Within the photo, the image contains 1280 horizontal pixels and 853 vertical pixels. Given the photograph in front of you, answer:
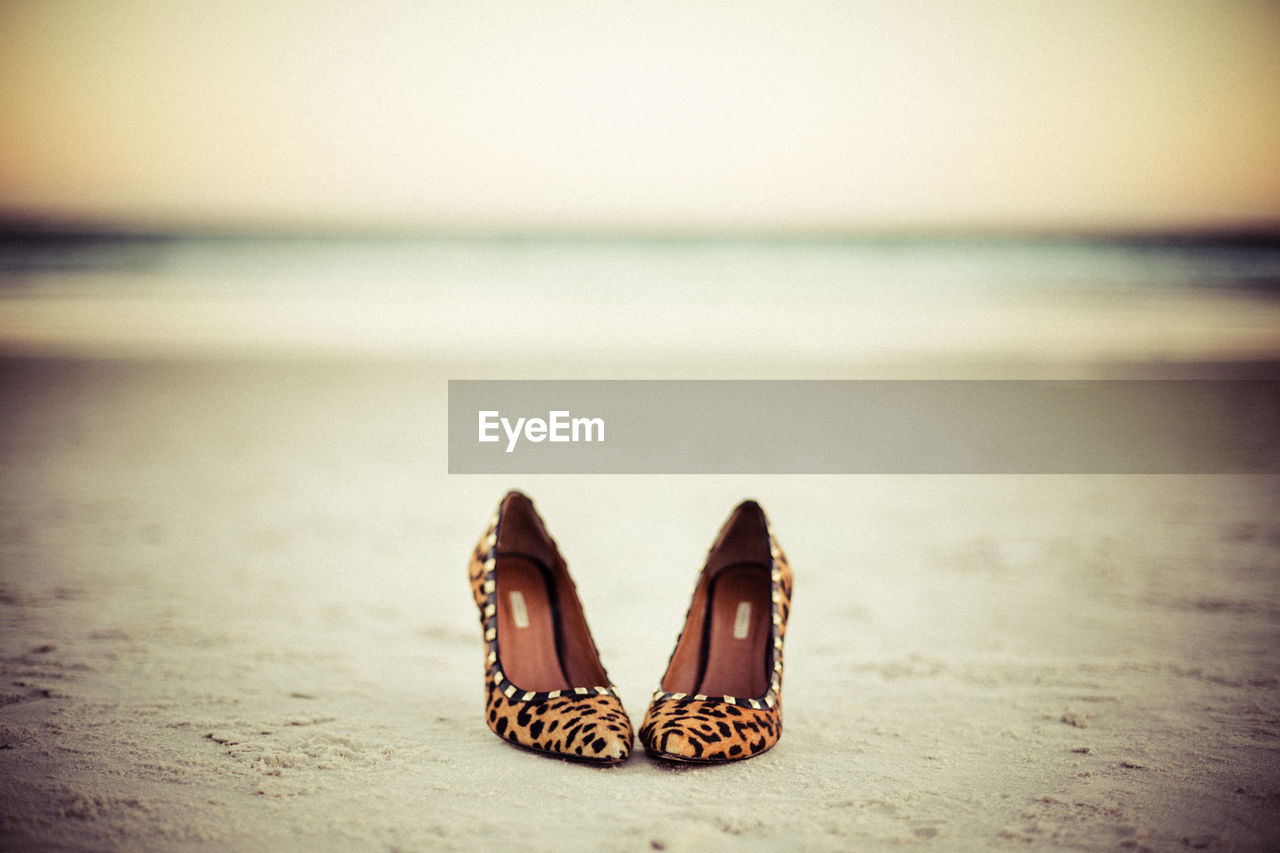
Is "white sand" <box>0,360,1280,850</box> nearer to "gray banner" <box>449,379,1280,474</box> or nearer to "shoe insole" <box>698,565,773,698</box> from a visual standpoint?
"shoe insole" <box>698,565,773,698</box>

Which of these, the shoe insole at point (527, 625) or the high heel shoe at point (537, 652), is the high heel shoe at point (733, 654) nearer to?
the high heel shoe at point (537, 652)

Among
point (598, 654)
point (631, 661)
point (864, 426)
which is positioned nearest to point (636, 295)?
point (864, 426)

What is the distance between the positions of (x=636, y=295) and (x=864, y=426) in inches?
373

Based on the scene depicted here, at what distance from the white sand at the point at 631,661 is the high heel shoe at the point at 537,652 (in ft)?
0.24

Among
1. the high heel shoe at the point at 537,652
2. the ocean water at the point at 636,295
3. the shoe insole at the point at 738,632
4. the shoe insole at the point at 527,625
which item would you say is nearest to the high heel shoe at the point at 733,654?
the shoe insole at the point at 738,632

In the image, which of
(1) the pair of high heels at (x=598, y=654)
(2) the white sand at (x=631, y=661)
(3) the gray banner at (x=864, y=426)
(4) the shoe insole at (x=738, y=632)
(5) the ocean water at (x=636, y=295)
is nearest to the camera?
(2) the white sand at (x=631, y=661)

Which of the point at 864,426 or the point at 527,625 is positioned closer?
the point at 527,625

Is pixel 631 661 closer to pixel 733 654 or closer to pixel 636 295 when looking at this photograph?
pixel 733 654

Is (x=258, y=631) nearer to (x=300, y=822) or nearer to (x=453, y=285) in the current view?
(x=300, y=822)

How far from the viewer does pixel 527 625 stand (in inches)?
81.4

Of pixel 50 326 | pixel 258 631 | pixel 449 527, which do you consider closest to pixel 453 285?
pixel 50 326

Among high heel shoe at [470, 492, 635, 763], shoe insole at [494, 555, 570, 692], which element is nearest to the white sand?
high heel shoe at [470, 492, 635, 763]

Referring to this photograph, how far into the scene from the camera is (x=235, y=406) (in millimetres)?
7121

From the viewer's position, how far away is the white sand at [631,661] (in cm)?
154
